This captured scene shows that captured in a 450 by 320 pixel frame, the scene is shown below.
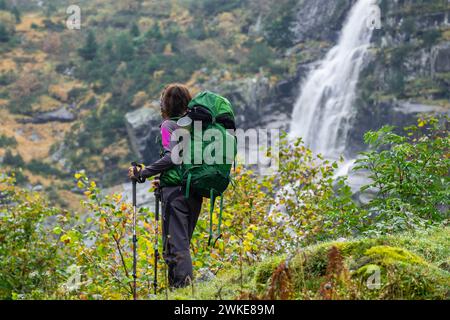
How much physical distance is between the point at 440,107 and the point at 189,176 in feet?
95.4

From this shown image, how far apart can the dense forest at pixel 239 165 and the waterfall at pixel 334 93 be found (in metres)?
0.61

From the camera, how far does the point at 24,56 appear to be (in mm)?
50875

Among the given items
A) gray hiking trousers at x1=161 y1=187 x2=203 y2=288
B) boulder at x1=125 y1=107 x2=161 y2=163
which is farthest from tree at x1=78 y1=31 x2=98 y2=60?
gray hiking trousers at x1=161 y1=187 x2=203 y2=288

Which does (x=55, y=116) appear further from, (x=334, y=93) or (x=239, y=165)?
(x=239, y=165)

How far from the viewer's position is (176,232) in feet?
17.1

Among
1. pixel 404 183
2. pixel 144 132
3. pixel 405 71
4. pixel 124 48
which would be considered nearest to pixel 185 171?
pixel 404 183

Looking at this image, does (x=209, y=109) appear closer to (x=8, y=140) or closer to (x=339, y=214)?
(x=339, y=214)

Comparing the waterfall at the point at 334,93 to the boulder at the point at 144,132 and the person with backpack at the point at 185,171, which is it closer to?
the boulder at the point at 144,132

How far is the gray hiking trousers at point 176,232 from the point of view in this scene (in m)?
5.18

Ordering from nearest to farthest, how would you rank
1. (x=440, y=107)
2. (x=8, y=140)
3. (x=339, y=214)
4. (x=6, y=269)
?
(x=6, y=269), (x=339, y=214), (x=440, y=107), (x=8, y=140)

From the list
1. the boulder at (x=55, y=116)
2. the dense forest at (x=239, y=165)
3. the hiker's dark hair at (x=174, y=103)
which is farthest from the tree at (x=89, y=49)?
the hiker's dark hair at (x=174, y=103)

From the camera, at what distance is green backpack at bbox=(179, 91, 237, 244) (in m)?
5.02

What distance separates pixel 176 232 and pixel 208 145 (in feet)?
2.32
